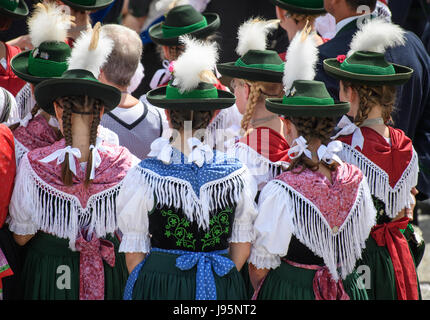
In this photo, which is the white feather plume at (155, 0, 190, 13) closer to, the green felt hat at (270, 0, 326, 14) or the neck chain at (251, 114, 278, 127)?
the green felt hat at (270, 0, 326, 14)

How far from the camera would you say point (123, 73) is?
4270 mm

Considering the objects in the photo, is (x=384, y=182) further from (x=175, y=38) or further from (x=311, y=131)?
(x=175, y=38)

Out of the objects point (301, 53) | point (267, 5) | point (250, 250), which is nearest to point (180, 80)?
point (301, 53)

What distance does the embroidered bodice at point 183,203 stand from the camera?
3125 mm

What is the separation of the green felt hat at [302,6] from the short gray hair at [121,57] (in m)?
1.30

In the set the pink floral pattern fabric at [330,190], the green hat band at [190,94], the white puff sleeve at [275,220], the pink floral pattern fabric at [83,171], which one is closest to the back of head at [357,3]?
the pink floral pattern fabric at [330,190]

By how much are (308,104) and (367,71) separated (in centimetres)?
61

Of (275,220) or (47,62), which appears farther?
(47,62)

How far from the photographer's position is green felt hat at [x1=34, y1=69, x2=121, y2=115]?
10.8 ft

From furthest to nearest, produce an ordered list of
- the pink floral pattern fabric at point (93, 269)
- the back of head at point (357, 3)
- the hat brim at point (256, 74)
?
1. the back of head at point (357, 3)
2. the hat brim at point (256, 74)
3. the pink floral pattern fabric at point (93, 269)

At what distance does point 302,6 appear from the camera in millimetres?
4996

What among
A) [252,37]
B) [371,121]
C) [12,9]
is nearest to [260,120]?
[252,37]

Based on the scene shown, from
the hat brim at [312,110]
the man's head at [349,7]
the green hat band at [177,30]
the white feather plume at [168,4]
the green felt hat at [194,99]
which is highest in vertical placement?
the green felt hat at [194,99]

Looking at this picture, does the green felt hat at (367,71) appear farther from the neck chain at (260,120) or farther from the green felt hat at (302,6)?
the green felt hat at (302,6)
